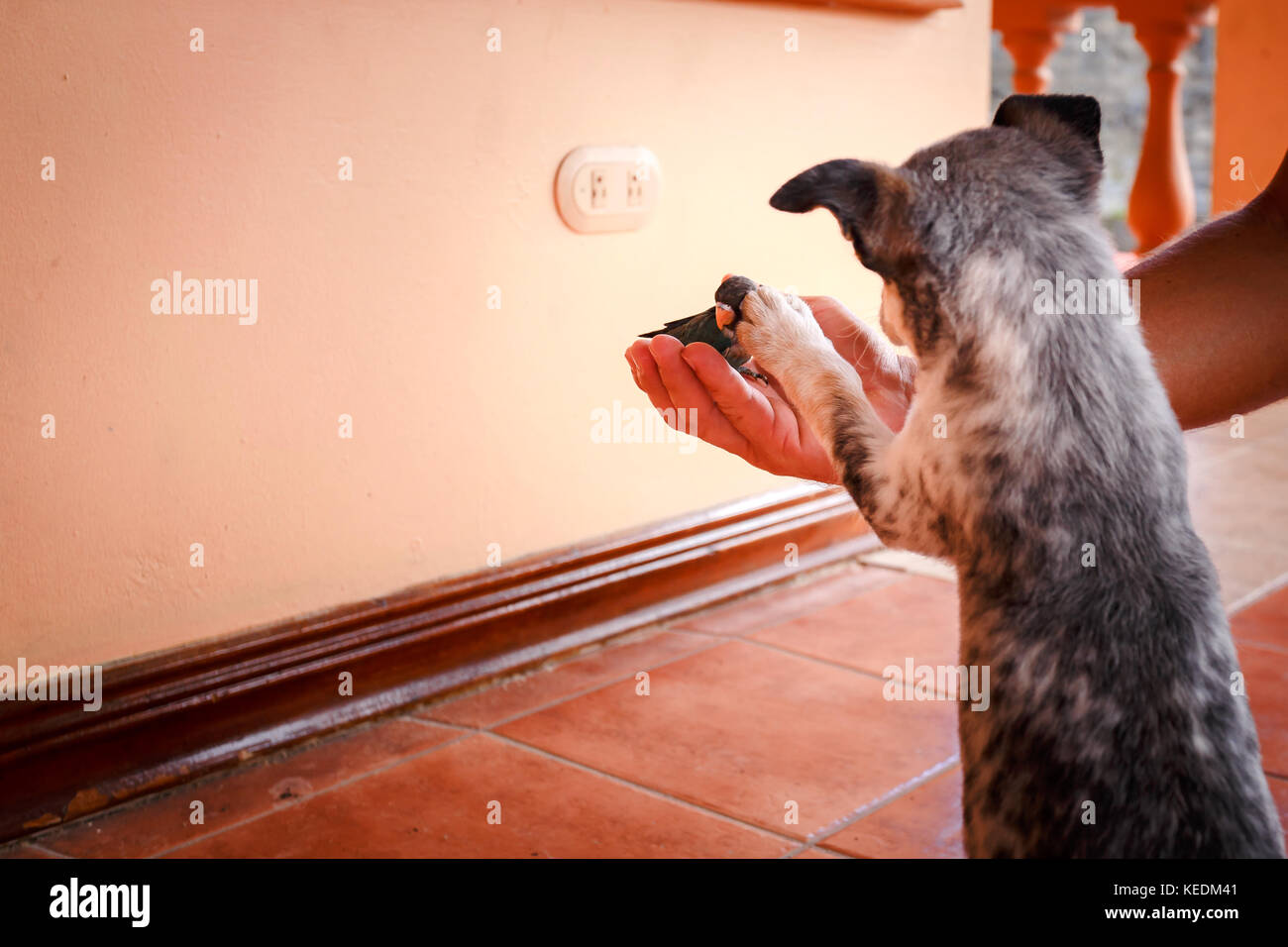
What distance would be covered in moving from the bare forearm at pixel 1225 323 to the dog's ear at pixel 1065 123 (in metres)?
0.26

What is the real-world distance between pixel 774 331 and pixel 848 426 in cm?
21

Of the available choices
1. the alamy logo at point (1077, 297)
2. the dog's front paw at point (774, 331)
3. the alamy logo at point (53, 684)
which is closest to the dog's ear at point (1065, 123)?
the alamy logo at point (1077, 297)

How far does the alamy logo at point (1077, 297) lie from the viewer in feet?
4.32

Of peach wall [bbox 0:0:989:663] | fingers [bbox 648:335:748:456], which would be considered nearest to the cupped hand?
fingers [bbox 648:335:748:456]

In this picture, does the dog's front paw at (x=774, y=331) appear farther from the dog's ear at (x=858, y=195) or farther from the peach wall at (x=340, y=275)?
the peach wall at (x=340, y=275)

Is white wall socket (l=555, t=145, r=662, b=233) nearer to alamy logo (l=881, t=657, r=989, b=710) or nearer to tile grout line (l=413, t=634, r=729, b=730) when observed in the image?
tile grout line (l=413, t=634, r=729, b=730)

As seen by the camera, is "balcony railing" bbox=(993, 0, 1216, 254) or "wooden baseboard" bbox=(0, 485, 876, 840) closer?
"wooden baseboard" bbox=(0, 485, 876, 840)

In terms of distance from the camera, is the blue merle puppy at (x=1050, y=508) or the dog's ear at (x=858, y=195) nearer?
the blue merle puppy at (x=1050, y=508)

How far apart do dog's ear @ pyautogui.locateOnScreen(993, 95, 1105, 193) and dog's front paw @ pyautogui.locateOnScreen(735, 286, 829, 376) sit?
373 millimetres

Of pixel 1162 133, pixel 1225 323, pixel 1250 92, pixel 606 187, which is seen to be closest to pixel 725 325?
pixel 1225 323

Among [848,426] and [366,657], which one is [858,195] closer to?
[848,426]

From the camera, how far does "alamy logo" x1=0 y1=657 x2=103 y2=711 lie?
75.5 inches

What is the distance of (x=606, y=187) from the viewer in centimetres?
263
